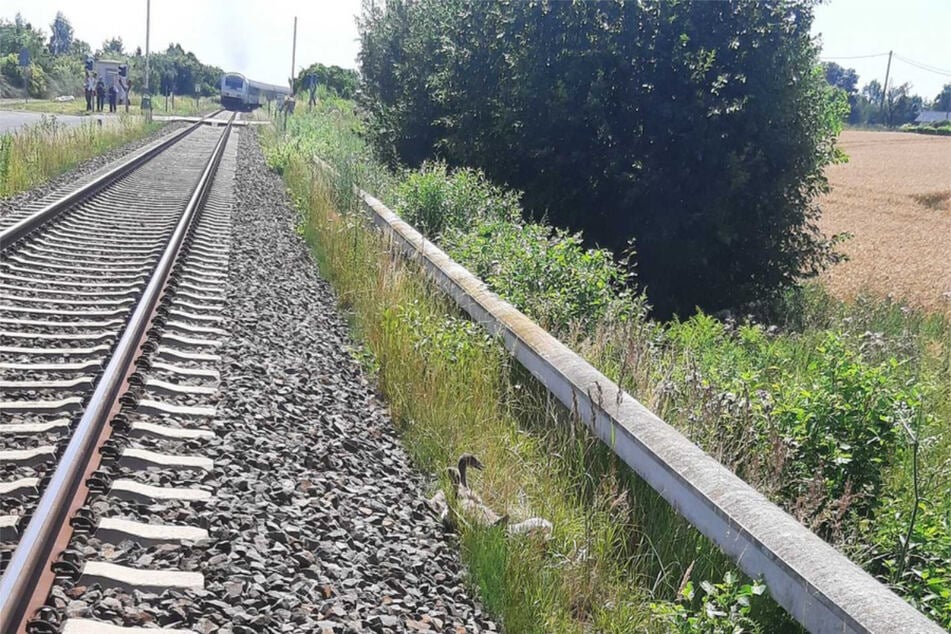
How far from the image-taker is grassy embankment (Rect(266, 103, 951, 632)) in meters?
3.37

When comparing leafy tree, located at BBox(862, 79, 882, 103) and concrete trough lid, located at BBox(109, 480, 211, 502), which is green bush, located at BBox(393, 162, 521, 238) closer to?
concrete trough lid, located at BBox(109, 480, 211, 502)

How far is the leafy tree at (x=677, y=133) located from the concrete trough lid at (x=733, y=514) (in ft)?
21.9

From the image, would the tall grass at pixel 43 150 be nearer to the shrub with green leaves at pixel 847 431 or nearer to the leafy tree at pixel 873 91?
the shrub with green leaves at pixel 847 431

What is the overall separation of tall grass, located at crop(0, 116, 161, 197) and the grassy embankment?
8.87 metres

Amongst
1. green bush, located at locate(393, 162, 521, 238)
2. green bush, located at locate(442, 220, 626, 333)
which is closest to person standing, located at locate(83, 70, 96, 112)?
green bush, located at locate(393, 162, 521, 238)

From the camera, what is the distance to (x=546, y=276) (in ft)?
23.0

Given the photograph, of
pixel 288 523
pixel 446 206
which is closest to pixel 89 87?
pixel 446 206

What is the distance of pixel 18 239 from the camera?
8898 mm

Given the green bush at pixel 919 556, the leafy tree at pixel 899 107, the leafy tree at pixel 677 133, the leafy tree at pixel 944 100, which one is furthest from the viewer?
the leafy tree at pixel 944 100

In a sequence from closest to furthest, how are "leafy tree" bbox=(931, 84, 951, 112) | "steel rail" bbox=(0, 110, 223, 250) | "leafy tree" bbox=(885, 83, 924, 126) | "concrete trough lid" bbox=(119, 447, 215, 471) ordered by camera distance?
"concrete trough lid" bbox=(119, 447, 215, 471) < "steel rail" bbox=(0, 110, 223, 250) < "leafy tree" bbox=(885, 83, 924, 126) < "leafy tree" bbox=(931, 84, 951, 112)

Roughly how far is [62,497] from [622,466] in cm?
236

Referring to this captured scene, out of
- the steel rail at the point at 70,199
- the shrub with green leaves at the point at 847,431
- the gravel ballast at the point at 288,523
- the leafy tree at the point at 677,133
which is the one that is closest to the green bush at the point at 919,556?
the shrub with green leaves at the point at 847,431

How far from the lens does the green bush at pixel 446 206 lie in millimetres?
10484

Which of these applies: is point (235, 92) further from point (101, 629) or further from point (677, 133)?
point (101, 629)
